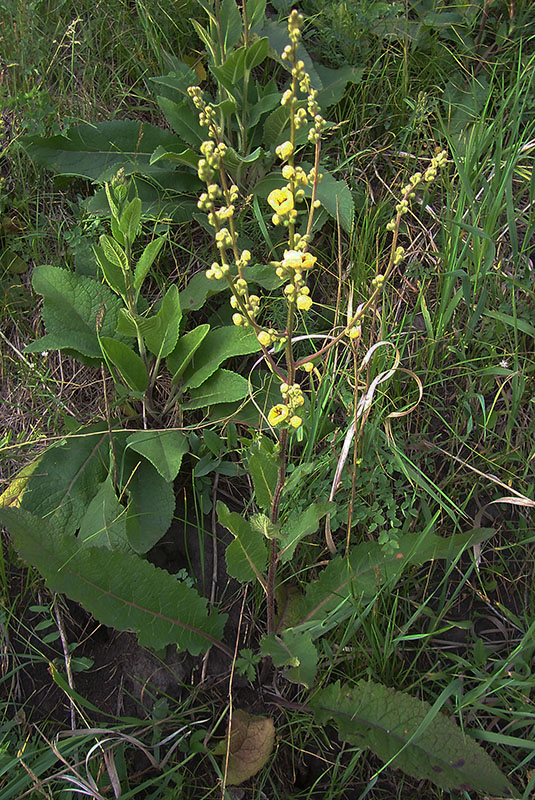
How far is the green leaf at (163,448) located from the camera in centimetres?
196

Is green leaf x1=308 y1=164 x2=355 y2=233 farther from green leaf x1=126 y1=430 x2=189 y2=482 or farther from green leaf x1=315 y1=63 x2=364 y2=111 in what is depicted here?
green leaf x1=126 y1=430 x2=189 y2=482

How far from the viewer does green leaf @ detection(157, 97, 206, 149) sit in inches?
96.4

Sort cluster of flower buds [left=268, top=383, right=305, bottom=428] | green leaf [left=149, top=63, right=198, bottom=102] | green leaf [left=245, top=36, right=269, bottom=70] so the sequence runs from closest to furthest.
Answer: cluster of flower buds [left=268, top=383, right=305, bottom=428] < green leaf [left=245, top=36, right=269, bottom=70] < green leaf [left=149, top=63, right=198, bottom=102]

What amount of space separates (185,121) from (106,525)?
1613 millimetres

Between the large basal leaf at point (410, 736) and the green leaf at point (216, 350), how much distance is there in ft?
3.58

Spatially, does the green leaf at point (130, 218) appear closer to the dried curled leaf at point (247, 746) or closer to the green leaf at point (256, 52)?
the green leaf at point (256, 52)

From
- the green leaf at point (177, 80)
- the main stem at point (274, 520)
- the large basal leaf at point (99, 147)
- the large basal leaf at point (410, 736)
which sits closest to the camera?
the main stem at point (274, 520)

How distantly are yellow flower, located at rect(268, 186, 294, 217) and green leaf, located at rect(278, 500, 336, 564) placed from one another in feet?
2.44

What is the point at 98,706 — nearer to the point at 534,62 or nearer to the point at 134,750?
the point at 134,750

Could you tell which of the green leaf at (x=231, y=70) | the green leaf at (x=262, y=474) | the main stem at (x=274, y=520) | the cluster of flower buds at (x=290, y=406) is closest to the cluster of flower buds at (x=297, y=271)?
the cluster of flower buds at (x=290, y=406)

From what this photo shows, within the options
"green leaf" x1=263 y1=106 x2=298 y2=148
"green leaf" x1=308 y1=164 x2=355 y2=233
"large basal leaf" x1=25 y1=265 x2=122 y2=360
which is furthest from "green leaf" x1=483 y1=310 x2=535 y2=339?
"large basal leaf" x1=25 y1=265 x2=122 y2=360

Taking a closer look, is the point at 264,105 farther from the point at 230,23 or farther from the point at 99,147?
the point at 99,147

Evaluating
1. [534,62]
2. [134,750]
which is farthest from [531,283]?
[134,750]

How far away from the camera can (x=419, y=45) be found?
2.70m
